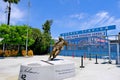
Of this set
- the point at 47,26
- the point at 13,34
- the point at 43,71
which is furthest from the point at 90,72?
the point at 47,26

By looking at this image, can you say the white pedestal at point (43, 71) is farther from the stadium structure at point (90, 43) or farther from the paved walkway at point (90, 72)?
the stadium structure at point (90, 43)

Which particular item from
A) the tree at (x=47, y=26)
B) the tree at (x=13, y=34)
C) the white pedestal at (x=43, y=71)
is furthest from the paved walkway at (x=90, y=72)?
the tree at (x=47, y=26)

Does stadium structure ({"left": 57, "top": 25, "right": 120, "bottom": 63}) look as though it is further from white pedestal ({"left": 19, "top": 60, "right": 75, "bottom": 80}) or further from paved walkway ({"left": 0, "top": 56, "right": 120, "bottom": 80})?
white pedestal ({"left": 19, "top": 60, "right": 75, "bottom": 80})

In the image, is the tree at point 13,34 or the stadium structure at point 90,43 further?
the stadium structure at point 90,43

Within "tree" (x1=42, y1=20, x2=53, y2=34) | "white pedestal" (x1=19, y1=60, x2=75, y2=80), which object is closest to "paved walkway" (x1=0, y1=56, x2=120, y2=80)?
"white pedestal" (x1=19, y1=60, x2=75, y2=80)

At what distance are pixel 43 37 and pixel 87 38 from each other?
11771 millimetres

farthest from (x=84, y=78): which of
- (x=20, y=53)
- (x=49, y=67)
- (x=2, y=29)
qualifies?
(x=20, y=53)

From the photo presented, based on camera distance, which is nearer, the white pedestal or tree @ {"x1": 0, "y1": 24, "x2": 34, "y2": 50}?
the white pedestal

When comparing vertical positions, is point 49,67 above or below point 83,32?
below

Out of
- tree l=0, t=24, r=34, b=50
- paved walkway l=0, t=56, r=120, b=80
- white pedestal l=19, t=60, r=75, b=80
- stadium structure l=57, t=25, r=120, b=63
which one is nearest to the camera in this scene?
white pedestal l=19, t=60, r=75, b=80

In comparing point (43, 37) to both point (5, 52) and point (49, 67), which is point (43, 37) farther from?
point (49, 67)

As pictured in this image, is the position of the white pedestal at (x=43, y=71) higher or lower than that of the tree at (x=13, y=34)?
lower

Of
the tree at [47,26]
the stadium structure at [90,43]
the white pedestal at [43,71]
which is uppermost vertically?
the tree at [47,26]

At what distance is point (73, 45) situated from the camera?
136ft
